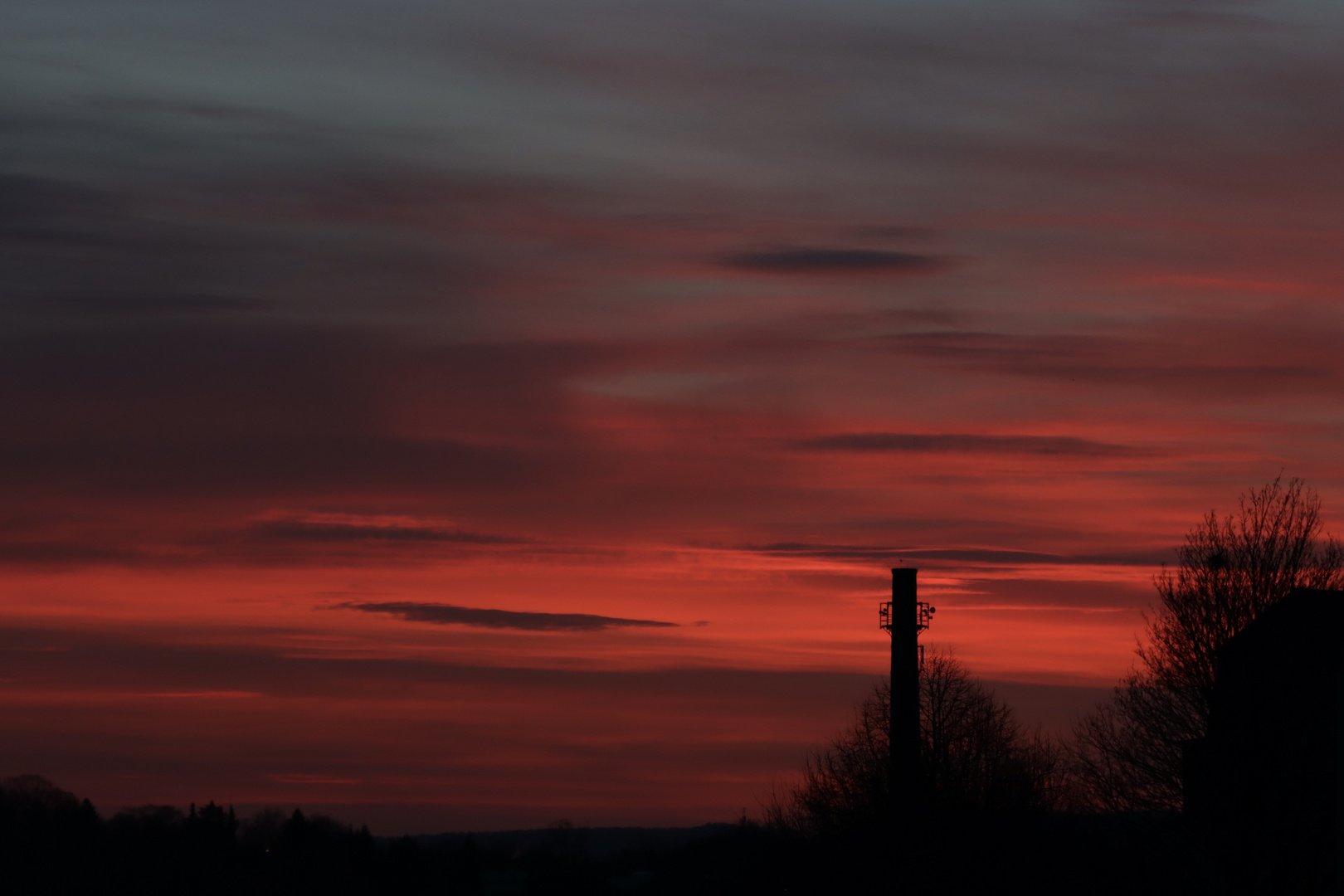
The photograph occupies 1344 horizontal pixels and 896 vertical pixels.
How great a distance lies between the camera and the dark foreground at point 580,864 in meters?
55.2

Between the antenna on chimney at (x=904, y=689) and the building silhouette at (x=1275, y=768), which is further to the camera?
the antenna on chimney at (x=904, y=689)

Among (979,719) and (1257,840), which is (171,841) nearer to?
(979,719)

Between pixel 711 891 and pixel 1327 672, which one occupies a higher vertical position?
pixel 1327 672

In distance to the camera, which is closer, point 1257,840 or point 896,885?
point 1257,840

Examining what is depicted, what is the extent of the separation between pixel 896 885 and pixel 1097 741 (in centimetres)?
1001

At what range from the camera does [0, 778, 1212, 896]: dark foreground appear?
55219 mm

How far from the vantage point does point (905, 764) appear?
2613 inches

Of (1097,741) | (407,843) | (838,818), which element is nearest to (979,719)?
(838,818)

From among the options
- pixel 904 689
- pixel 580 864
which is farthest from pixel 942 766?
pixel 580 864

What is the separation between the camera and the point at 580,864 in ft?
655

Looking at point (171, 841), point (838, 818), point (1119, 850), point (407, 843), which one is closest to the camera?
point (1119, 850)

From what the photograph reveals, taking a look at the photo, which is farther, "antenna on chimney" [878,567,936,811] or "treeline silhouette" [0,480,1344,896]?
"antenna on chimney" [878,567,936,811]

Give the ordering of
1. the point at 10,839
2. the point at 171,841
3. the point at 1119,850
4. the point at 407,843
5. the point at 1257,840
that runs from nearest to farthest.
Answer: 1. the point at 1257,840
2. the point at 1119,850
3. the point at 10,839
4. the point at 171,841
5. the point at 407,843

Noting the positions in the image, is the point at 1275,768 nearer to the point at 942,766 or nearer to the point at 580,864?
the point at 942,766
